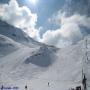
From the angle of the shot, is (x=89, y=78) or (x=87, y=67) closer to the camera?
(x=89, y=78)

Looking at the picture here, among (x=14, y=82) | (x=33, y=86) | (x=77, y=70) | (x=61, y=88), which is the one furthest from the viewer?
(x=77, y=70)

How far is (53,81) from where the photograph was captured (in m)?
183

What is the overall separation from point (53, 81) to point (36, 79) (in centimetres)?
1427

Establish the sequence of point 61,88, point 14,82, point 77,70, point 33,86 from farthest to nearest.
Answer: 1. point 77,70
2. point 14,82
3. point 33,86
4. point 61,88

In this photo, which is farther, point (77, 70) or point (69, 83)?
point (77, 70)

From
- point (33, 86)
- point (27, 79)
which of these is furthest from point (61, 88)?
point (27, 79)

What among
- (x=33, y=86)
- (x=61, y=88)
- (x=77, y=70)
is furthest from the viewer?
(x=77, y=70)

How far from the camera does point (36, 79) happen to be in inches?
7525

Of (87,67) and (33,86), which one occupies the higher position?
(87,67)

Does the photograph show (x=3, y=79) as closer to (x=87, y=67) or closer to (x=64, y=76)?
(x=64, y=76)

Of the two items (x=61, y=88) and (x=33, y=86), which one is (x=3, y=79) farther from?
(x=61, y=88)

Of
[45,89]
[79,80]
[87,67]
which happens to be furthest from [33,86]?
[87,67]

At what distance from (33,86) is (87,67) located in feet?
156

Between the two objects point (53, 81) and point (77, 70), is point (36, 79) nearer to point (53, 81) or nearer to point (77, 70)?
Result: point (53, 81)
